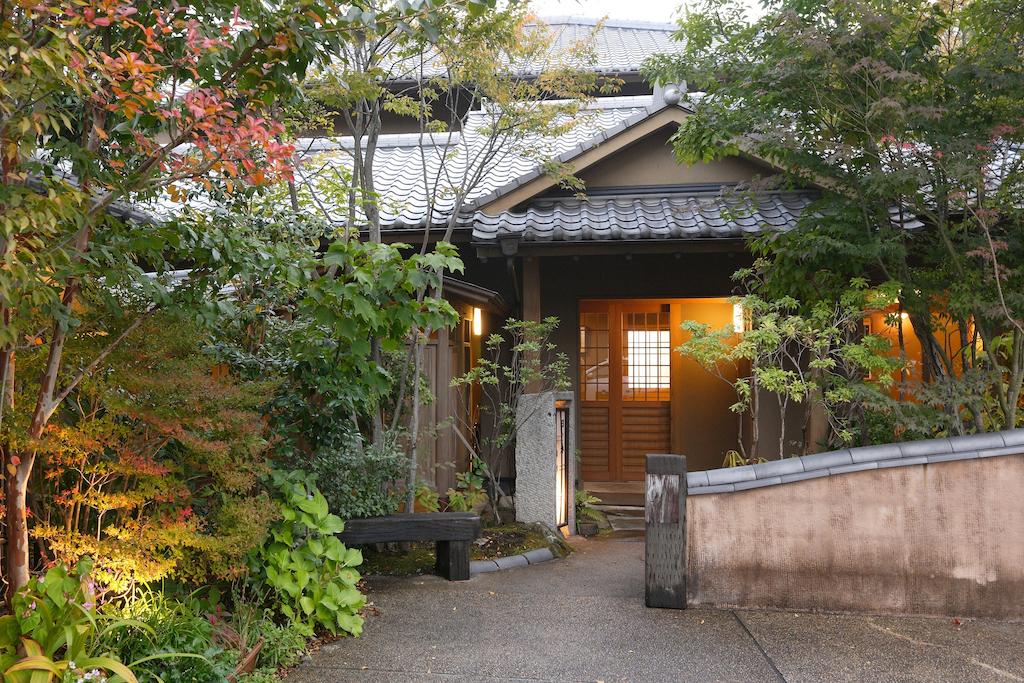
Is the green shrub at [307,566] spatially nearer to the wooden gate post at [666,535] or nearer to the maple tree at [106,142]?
the maple tree at [106,142]

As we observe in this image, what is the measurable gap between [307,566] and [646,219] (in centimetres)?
538

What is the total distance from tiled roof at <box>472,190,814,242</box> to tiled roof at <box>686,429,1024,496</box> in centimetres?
271

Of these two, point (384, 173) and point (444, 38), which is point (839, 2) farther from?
point (384, 173)

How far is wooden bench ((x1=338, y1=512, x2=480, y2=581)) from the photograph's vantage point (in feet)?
19.5

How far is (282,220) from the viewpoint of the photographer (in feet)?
19.3

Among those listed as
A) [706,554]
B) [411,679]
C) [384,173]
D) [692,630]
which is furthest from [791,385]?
[384,173]

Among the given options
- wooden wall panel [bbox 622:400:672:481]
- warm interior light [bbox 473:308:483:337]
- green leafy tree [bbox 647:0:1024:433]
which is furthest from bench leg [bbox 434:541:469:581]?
wooden wall panel [bbox 622:400:672:481]

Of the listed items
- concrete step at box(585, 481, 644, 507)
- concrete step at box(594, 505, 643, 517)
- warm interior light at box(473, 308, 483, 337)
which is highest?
warm interior light at box(473, 308, 483, 337)

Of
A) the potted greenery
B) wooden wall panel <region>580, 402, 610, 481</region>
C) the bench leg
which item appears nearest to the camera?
the bench leg

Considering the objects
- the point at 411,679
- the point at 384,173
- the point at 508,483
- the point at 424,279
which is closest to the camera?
the point at 411,679

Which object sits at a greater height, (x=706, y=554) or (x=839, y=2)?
(x=839, y=2)

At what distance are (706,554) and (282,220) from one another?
4161 millimetres

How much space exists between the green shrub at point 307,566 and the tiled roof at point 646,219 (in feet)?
13.0

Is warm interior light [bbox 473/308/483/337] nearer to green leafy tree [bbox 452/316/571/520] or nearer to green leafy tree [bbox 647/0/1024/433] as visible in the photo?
green leafy tree [bbox 452/316/571/520]
